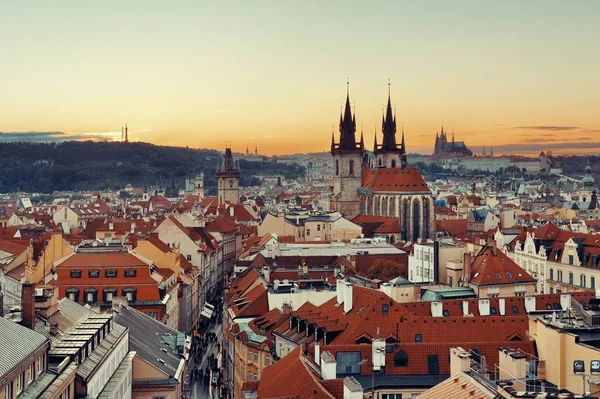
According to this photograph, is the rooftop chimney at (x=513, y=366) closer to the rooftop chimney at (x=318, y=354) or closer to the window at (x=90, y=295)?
the rooftop chimney at (x=318, y=354)

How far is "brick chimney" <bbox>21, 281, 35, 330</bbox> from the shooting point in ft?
114

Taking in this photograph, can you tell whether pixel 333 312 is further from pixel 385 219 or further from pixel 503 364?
pixel 385 219

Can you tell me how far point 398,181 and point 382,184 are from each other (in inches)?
170

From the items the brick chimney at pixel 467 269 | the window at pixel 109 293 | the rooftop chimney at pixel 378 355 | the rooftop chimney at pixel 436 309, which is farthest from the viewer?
the brick chimney at pixel 467 269

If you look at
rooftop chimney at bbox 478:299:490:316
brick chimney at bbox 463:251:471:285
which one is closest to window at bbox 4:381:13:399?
rooftop chimney at bbox 478:299:490:316

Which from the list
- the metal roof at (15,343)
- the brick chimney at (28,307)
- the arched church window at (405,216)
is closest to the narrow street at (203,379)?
the brick chimney at (28,307)

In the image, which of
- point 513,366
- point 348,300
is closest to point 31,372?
point 513,366

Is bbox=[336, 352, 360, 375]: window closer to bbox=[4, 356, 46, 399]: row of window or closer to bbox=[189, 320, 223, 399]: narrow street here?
bbox=[4, 356, 46, 399]: row of window

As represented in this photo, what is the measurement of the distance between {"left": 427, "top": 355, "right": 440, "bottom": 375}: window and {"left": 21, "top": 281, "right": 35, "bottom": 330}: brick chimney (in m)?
17.2

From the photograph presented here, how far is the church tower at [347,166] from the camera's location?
18162 centimetres

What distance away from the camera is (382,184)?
16812 cm

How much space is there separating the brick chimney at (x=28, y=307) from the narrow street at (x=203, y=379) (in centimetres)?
2787

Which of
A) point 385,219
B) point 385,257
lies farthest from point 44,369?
point 385,219

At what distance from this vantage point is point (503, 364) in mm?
28828
